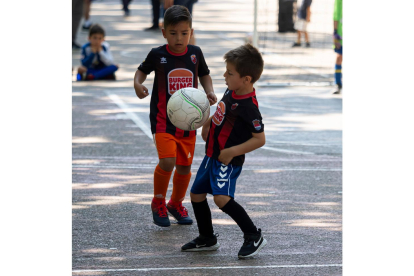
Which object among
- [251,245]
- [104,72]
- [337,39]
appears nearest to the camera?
[251,245]

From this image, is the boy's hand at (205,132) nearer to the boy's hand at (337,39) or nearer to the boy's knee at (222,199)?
the boy's knee at (222,199)

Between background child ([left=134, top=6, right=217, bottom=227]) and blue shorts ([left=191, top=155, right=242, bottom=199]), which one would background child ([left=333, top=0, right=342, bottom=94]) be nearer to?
background child ([left=134, top=6, right=217, bottom=227])

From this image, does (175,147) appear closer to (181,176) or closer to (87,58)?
(181,176)

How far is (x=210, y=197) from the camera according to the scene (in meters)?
6.59

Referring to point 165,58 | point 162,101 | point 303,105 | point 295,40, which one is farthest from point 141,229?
point 295,40

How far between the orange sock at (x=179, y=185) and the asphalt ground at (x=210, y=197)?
265 mm

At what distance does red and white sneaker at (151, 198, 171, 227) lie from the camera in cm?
561

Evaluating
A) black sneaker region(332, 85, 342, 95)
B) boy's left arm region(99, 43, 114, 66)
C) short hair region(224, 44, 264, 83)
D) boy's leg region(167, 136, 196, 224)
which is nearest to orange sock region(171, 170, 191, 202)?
boy's leg region(167, 136, 196, 224)

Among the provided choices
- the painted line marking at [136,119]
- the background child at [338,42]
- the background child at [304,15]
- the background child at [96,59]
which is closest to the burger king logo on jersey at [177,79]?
the painted line marking at [136,119]

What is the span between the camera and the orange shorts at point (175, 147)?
18.1 feet

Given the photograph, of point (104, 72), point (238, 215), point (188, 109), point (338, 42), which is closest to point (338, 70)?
point (338, 42)

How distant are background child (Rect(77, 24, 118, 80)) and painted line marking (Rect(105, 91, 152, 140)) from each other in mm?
1177

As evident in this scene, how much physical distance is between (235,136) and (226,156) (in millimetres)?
170
